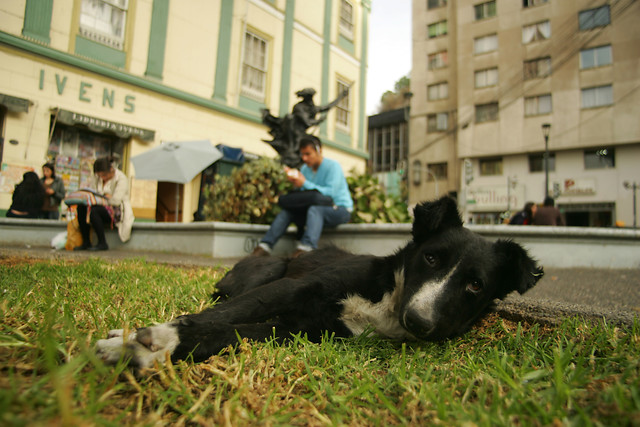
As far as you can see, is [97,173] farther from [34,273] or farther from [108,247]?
[34,273]

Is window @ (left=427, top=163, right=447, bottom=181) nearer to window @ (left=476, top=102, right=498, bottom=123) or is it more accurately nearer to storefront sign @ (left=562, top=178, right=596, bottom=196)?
window @ (left=476, top=102, right=498, bottom=123)

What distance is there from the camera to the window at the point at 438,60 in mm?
32531

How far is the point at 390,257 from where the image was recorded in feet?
7.95

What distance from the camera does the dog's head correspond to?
1.85 metres

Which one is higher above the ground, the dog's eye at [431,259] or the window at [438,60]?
the window at [438,60]

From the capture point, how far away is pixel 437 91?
3291cm

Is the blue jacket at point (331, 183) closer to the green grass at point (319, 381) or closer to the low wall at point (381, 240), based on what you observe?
the low wall at point (381, 240)

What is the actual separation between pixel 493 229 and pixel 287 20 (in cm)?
1311

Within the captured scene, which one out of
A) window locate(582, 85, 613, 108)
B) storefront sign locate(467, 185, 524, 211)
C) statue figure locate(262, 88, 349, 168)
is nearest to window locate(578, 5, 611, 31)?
window locate(582, 85, 613, 108)

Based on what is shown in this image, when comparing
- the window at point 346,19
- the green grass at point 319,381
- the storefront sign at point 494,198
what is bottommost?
the green grass at point 319,381

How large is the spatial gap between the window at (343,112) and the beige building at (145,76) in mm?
1163

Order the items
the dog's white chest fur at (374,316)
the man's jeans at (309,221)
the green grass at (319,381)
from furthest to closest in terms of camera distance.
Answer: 1. the man's jeans at (309,221)
2. the dog's white chest fur at (374,316)
3. the green grass at (319,381)

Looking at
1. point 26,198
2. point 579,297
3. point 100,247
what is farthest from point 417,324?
point 26,198

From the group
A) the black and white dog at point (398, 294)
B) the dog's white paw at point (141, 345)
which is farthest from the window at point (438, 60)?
the dog's white paw at point (141, 345)
